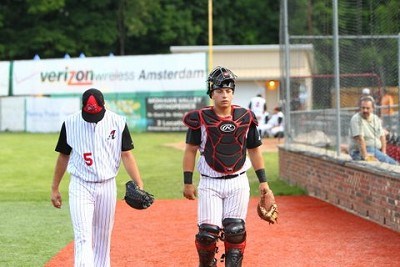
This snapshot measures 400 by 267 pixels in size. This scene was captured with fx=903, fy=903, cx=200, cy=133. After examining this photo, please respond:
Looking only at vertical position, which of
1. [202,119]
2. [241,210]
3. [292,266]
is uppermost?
[202,119]

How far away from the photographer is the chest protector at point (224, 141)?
759 centimetres

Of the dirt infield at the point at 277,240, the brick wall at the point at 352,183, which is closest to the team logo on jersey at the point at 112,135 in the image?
the dirt infield at the point at 277,240

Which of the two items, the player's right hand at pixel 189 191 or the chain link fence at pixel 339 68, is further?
the chain link fence at pixel 339 68

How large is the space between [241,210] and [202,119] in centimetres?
84

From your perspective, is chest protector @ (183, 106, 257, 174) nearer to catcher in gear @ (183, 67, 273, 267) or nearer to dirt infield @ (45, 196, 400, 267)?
catcher in gear @ (183, 67, 273, 267)

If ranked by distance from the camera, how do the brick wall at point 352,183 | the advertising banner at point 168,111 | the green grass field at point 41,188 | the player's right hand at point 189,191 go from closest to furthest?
the player's right hand at point 189,191 → the green grass field at point 41,188 → the brick wall at point 352,183 → the advertising banner at point 168,111

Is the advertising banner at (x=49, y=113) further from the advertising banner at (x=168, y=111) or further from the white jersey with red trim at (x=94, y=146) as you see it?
the white jersey with red trim at (x=94, y=146)

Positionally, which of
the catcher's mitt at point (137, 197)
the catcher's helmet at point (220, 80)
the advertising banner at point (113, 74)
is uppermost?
the advertising banner at point (113, 74)

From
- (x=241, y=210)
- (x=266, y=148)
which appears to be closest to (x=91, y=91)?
(x=241, y=210)

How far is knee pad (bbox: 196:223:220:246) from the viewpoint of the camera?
7544 mm

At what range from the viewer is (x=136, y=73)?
4028cm

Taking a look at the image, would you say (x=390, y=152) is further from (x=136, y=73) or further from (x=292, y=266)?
(x=136, y=73)

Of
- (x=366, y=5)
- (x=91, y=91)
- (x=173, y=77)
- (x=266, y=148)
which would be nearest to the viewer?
(x=91, y=91)

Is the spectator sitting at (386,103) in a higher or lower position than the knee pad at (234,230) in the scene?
higher
